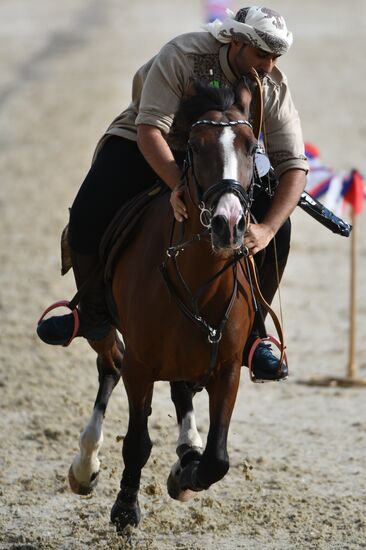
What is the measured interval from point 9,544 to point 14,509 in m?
0.54

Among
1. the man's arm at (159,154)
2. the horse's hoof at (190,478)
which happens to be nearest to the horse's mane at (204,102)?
the man's arm at (159,154)

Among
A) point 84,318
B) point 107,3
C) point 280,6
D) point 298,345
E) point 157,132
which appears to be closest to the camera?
point 157,132

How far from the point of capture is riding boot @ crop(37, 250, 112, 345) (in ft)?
19.7

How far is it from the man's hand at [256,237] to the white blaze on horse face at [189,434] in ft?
5.52

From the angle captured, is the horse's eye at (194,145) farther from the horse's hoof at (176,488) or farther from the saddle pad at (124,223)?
the horse's hoof at (176,488)

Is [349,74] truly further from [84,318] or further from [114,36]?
[84,318]

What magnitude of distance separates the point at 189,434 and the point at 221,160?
2.22m

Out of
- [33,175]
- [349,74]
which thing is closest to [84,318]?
A: [33,175]

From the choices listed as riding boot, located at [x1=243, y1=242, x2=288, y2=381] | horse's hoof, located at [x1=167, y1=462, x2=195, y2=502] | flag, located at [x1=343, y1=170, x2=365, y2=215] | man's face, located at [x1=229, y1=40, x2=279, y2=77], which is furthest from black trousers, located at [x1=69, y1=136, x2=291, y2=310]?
flag, located at [x1=343, y1=170, x2=365, y2=215]

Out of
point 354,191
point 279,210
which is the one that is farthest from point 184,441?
point 354,191

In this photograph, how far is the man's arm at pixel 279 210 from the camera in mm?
4785

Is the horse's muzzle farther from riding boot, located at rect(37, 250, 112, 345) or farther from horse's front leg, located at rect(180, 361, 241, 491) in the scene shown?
riding boot, located at rect(37, 250, 112, 345)

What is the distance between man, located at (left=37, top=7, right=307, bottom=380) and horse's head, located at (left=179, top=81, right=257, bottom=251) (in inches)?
7.1

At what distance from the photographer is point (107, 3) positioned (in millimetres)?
38406
